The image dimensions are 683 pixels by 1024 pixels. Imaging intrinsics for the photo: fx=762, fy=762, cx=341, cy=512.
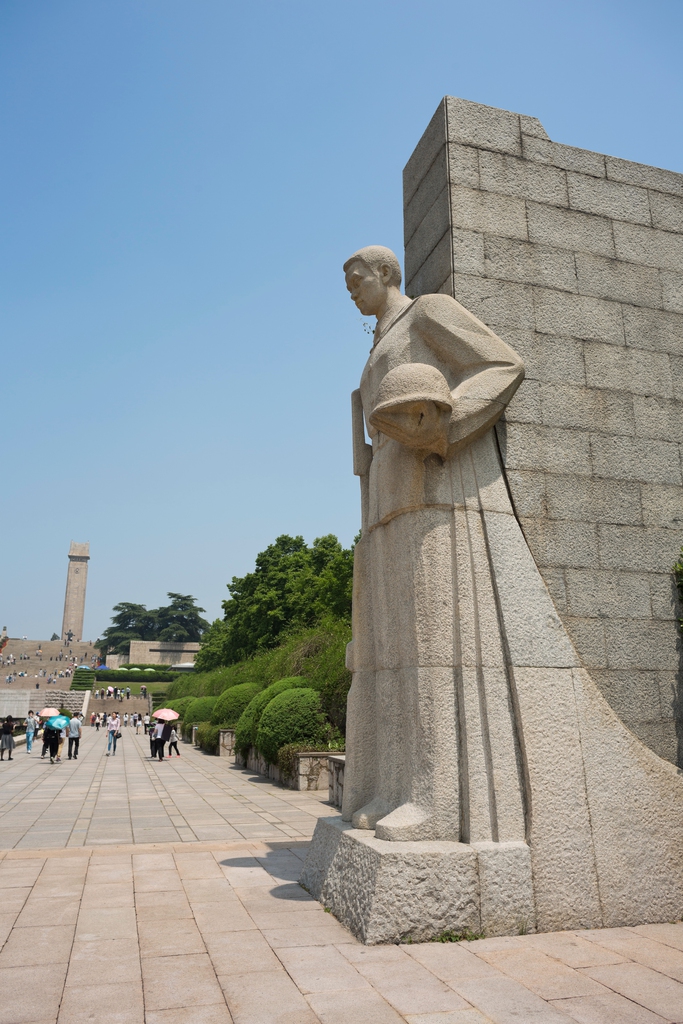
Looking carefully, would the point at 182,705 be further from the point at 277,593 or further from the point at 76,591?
the point at 76,591

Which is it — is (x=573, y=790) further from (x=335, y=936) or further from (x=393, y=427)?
(x=393, y=427)

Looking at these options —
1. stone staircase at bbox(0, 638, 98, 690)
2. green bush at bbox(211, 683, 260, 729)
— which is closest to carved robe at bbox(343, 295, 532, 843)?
green bush at bbox(211, 683, 260, 729)

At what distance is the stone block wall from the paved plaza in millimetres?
1688

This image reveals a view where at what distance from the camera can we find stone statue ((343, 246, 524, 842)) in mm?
4426

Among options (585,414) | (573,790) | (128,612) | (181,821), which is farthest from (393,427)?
(128,612)

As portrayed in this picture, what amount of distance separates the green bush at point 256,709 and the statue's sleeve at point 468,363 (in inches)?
448

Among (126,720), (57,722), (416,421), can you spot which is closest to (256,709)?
(57,722)

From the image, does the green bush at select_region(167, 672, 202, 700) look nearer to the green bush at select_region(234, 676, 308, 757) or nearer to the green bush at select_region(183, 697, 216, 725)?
the green bush at select_region(183, 697, 216, 725)

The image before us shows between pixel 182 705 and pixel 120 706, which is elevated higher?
pixel 182 705

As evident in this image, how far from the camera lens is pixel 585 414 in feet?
17.7

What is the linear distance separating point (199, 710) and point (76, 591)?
7974 cm

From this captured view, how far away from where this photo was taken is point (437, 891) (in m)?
4.07

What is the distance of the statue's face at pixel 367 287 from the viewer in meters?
→ 5.52

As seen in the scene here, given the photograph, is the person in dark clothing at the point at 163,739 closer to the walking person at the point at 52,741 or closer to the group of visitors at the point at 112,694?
the walking person at the point at 52,741
